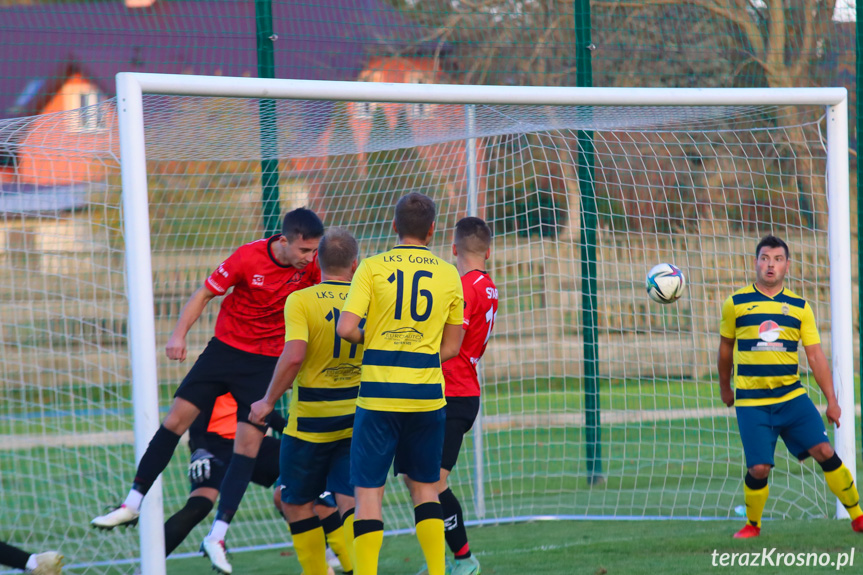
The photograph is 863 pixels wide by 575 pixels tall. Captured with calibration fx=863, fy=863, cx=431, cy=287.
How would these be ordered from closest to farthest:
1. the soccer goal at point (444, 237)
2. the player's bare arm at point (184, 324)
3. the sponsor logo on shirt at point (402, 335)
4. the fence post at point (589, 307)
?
the sponsor logo on shirt at point (402, 335) < the player's bare arm at point (184, 324) < the soccer goal at point (444, 237) < the fence post at point (589, 307)

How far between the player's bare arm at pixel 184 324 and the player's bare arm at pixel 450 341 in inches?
50.3

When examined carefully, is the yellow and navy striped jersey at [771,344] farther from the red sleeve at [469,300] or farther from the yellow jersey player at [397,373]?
the yellow jersey player at [397,373]

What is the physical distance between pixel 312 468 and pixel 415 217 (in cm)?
124

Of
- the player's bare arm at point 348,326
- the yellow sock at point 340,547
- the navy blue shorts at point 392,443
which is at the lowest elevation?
the yellow sock at point 340,547

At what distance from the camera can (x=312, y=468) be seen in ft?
12.9

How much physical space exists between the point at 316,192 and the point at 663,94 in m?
3.39

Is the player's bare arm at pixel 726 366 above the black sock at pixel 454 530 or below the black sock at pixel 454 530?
above

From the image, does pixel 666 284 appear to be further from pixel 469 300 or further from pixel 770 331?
pixel 469 300

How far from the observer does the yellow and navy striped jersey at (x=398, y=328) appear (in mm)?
3562

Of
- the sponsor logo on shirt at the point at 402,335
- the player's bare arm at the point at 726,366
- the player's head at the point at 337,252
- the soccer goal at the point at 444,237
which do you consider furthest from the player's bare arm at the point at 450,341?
the player's bare arm at the point at 726,366

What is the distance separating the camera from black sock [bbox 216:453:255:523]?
172 inches

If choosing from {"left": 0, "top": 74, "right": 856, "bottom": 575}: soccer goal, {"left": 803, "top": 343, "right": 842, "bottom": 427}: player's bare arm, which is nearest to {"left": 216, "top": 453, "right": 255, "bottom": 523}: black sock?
{"left": 0, "top": 74, "right": 856, "bottom": 575}: soccer goal

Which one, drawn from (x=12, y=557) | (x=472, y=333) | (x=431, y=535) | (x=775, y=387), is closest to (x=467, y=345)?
(x=472, y=333)

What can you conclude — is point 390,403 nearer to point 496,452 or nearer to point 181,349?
point 181,349
